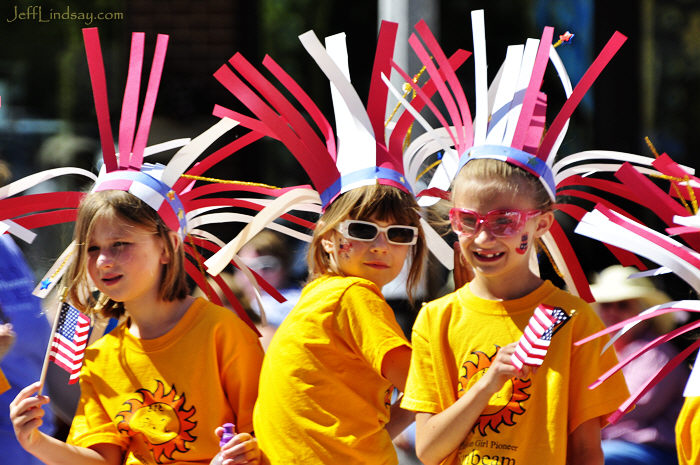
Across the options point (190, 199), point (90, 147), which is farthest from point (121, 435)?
point (90, 147)

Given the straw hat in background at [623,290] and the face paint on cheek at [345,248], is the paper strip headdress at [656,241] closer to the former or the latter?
the face paint on cheek at [345,248]

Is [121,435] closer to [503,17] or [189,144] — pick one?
[189,144]

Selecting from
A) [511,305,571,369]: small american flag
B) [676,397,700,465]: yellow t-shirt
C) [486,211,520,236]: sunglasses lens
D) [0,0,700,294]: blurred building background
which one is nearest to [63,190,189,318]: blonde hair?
[486,211,520,236]: sunglasses lens

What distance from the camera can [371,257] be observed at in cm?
265

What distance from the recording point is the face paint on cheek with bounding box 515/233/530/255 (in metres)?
2.27

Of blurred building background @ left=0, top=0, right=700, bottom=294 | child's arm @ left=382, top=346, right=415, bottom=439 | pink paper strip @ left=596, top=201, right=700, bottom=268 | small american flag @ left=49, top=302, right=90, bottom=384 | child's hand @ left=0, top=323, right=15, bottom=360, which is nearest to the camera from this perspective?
pink paper strip @ left=596, top=201, right=700, bottom=268

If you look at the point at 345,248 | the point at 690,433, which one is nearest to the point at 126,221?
the point at 345,248

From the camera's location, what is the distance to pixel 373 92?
109 inches

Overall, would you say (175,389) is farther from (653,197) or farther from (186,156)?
(653,197)

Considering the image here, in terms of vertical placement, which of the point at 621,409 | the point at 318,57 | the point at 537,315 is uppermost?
the point at 318,57

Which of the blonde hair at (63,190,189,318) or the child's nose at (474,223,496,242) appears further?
the blonde hair at (63,190,189,318)

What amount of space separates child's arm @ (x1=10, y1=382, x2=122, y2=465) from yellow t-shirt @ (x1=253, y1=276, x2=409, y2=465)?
45 cm

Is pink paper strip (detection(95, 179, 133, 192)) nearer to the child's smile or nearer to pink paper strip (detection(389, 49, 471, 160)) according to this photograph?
pink paper strip (detection(389, 49, 471, 160))

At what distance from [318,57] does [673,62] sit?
360 centimetres
